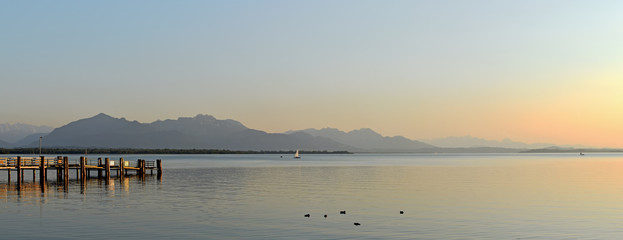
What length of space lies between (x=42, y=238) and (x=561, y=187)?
177ft

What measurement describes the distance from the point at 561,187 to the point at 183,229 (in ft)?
156

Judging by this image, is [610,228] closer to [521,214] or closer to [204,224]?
[521,214]

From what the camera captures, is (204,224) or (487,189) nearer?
(204,224)

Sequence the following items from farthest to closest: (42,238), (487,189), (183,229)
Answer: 1. (487,189)
2. (183,229)
3. (42,238)

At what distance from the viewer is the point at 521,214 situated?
4225cm

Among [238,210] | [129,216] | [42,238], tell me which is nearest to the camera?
[42,238]

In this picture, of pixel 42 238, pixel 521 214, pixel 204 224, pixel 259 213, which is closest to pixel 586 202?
pixel 521 214

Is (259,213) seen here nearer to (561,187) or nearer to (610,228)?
(610,228)

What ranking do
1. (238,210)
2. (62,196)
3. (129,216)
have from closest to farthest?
(129,216)
(238,210)
(62,196)

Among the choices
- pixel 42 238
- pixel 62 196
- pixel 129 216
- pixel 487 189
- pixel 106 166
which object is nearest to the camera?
pixel 42 238

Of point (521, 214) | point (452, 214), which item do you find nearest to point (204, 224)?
point (452, 214)

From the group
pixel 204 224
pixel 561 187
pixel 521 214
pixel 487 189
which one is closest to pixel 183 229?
pixel 204 224

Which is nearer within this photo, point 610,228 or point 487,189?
point 610,228

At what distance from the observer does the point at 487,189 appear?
214ft
